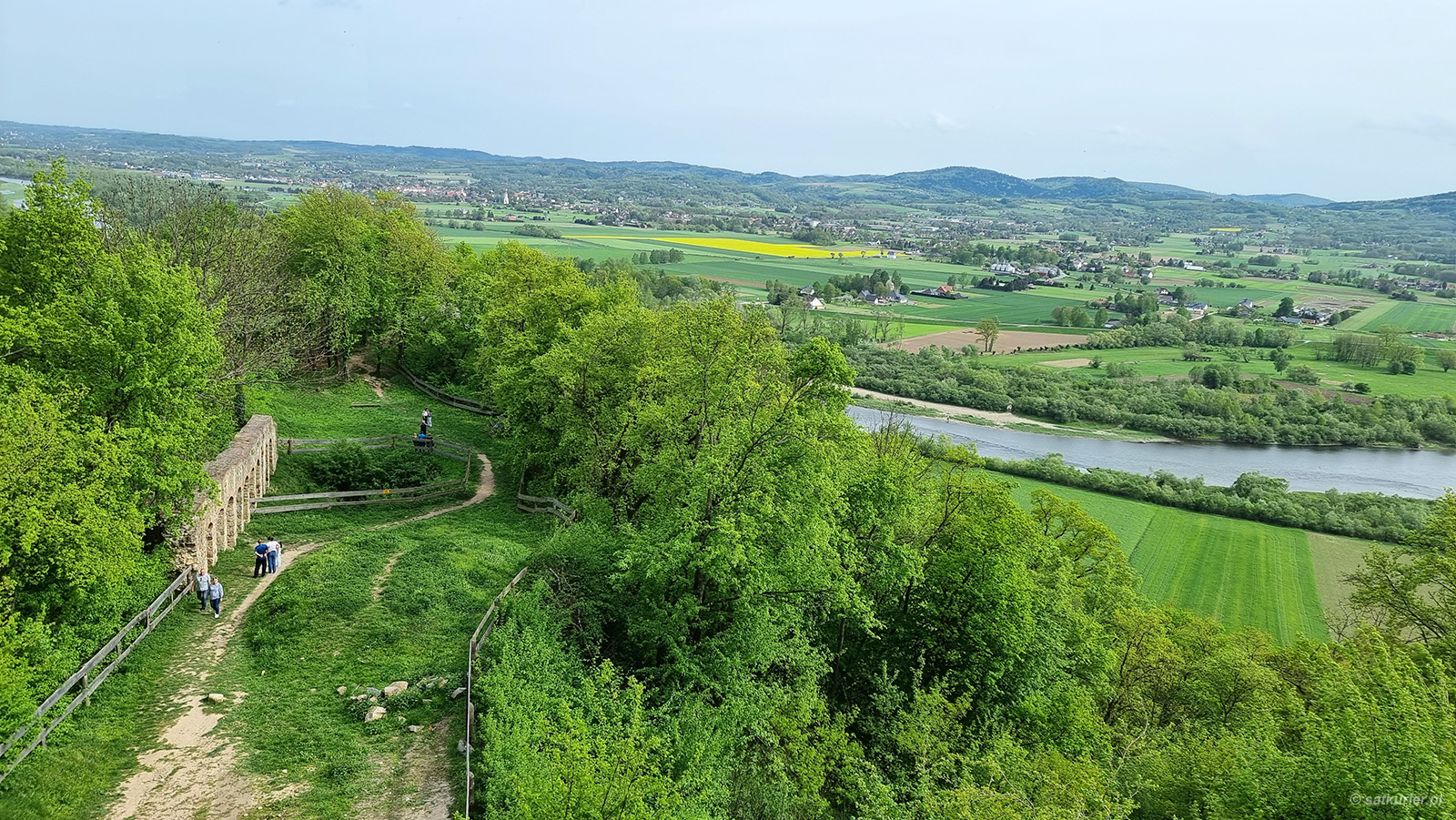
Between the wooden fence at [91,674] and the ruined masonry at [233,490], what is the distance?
1.29m

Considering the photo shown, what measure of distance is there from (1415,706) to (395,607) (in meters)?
22.9

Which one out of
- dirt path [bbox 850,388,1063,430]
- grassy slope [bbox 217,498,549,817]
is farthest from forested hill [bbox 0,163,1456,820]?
dirt path [bbox 850,388,1063,430]

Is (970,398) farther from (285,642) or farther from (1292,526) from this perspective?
(285,642)

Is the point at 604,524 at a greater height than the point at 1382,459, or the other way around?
the point at 604,524

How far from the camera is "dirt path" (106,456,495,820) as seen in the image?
44.3 feet

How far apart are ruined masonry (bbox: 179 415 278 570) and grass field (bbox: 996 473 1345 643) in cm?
4671

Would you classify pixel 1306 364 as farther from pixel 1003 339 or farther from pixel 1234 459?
pixel 1234 459

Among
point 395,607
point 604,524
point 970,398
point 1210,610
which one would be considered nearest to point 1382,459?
point 970,398

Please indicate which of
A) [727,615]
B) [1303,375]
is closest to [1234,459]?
[1303,375]

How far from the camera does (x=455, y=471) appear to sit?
34.5 meters

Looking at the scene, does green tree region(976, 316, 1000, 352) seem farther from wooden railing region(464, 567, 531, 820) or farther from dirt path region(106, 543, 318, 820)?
dirt path region(106, 543, 318, 820)

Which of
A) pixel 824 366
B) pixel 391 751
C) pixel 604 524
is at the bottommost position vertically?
pixel 391 751

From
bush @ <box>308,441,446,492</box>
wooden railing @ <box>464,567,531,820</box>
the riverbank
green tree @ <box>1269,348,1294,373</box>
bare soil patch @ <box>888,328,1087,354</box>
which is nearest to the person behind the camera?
wooden railing @ <box>464,567,531,820</box>

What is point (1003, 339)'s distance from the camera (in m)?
113
